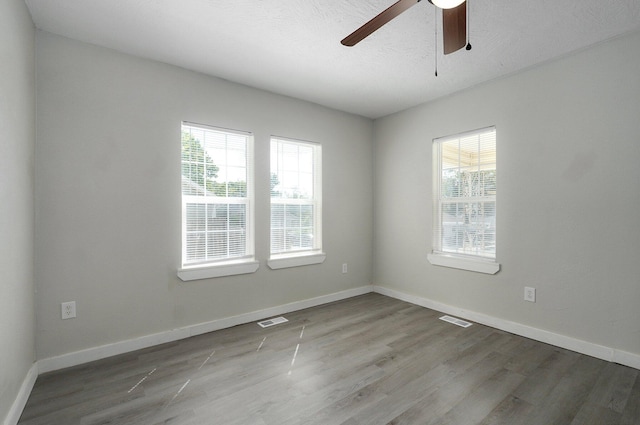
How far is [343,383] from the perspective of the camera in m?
2.18

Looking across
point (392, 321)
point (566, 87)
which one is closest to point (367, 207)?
point (392, 321)

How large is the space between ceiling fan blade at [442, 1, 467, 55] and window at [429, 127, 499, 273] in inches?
73.9

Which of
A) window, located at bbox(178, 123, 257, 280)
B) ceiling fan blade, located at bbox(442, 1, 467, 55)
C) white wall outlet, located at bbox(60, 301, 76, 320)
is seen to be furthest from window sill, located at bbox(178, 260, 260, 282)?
ceiling fan blade, located at bbox(442, 1, 467, 55)

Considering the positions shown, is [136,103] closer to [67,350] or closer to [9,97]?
[9,97]

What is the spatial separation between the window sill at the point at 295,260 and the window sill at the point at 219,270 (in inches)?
8.5

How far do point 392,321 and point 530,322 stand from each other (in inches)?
51.6

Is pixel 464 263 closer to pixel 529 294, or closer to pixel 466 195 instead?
pixel 529 294

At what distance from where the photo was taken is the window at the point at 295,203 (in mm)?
3686

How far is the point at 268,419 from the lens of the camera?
5.91 ft

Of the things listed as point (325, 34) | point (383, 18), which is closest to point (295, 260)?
point (325, 34)

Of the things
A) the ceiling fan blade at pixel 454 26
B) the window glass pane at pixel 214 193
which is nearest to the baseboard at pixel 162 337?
the window glass pane at pixel 214 193

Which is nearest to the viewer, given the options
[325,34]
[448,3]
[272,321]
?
[448,3]

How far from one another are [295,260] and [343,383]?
5.79 feet

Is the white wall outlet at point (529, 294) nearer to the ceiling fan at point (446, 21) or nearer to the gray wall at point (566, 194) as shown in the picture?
the gray wall at point (566, 194)
